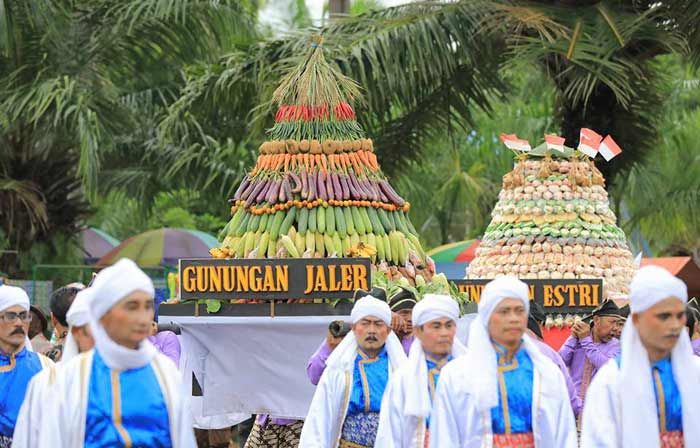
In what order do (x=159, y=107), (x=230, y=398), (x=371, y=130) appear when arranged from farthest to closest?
(x=159, y=107), (x=371, y=130), (x=230, y=398)

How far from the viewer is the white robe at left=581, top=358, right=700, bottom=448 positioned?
725cm

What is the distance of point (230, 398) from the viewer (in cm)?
1240

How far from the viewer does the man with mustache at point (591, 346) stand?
11781 mm

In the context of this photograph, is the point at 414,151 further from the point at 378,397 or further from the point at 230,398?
the point at 378,397

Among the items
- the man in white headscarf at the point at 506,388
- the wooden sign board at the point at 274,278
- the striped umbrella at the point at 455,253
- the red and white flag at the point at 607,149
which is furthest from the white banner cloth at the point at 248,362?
the striped umbrella at the point at 455,253

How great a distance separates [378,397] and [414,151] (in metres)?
11.4

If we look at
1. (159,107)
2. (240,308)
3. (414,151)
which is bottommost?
(240,308)

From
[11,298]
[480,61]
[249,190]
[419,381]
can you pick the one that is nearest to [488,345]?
[419,381]

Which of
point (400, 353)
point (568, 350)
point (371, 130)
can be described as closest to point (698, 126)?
point (371, 130)

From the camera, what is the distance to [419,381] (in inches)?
338

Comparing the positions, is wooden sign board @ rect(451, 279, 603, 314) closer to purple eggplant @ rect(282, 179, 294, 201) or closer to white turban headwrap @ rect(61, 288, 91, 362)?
purple eggplant @ rect(282, 179, 294, 201)

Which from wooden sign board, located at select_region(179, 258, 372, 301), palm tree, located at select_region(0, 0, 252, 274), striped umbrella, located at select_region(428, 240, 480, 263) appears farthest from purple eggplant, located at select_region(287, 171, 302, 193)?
striped umbrella, located at select_region(428, 240, 480, 263)

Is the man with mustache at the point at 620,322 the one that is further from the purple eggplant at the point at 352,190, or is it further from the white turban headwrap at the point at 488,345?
the white turban headwrap at the point at 488,345

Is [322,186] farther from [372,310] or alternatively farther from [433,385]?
[433,385]
